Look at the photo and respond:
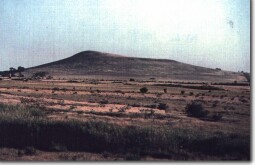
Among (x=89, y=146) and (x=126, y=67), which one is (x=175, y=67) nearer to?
(x=126, y=67)

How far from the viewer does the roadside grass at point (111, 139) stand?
1034 cm

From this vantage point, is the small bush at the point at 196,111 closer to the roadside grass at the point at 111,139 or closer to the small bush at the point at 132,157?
the roadside grass at the point at 111,139

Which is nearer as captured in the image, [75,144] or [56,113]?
[75,144]

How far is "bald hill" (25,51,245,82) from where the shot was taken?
72688 millimetres

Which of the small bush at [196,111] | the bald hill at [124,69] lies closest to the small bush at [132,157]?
the small bush at [196,111]

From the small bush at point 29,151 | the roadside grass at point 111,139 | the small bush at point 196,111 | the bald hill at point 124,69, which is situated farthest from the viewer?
the bald hill at point 124,69

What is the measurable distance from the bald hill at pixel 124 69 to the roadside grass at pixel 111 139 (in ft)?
161

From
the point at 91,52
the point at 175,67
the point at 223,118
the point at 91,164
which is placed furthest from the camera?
the point at 91,52

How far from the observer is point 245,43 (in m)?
10.1

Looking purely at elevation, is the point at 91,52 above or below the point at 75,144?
above

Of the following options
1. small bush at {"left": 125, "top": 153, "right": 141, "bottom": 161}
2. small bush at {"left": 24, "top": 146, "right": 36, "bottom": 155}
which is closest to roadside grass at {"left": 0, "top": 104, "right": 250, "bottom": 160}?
small bush at {"left": 125, "top": 153, "right": 141, "bottom": 161}

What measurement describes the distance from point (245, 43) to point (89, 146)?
579 cm

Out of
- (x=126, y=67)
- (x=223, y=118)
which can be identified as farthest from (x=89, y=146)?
(x=126, y=67)

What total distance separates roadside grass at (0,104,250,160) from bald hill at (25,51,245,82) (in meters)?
49.1
